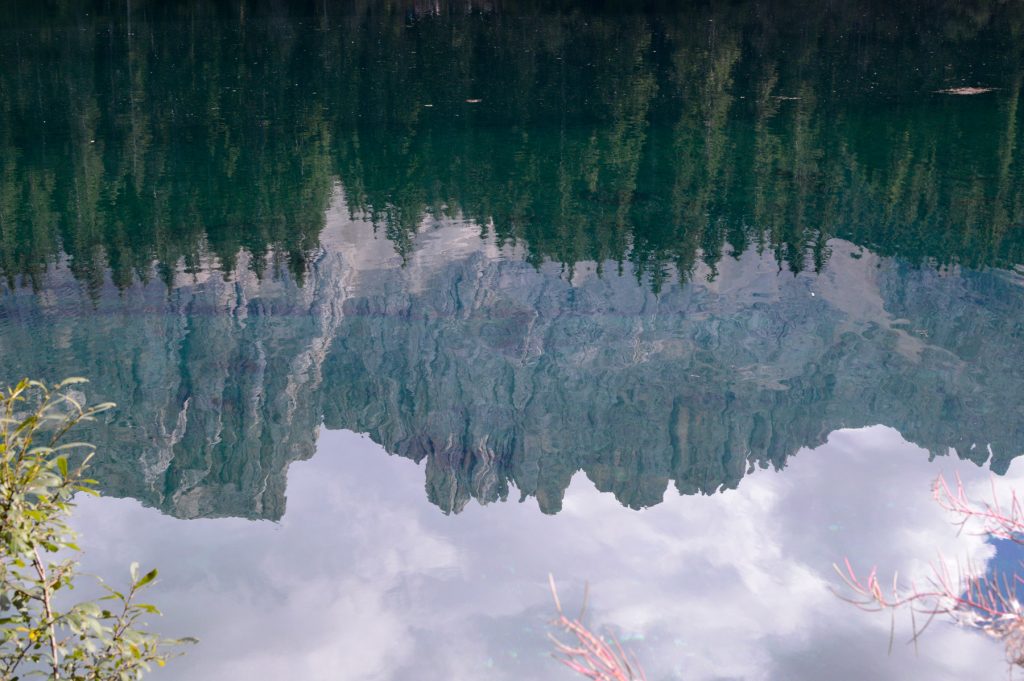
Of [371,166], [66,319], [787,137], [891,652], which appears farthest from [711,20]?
[891,652]

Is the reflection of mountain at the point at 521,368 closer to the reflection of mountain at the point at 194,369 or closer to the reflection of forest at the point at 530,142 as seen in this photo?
the reflection of mountain at the point at 194,369

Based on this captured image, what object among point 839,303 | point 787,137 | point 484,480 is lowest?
point 484,480

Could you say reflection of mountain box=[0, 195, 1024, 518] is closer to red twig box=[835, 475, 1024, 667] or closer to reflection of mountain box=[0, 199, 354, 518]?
reflection of mountain box=[0, 199, 354, 518]

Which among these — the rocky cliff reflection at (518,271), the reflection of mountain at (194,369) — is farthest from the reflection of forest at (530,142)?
the reflection of mountain at (194,369)

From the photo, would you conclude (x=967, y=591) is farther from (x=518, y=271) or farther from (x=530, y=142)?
(x=530, y=142)

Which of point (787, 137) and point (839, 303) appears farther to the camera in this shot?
point (787, 137)

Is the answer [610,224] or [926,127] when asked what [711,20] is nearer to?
[926,127]
